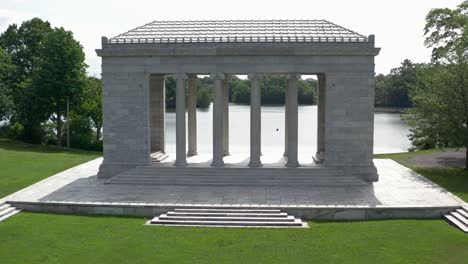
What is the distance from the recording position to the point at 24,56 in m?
77.4

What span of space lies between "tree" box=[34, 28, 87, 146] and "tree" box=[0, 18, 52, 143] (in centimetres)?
714

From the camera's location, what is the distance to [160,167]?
129 feet

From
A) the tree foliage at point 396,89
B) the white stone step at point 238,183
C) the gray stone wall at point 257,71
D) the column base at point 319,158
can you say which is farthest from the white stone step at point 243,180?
the tree foliage at point 396,89

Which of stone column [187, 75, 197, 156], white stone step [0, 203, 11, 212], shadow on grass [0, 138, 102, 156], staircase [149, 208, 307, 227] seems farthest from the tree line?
staircase [149, 208, 307, 227]

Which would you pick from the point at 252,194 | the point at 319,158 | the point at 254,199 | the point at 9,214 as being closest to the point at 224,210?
the point at 254,199

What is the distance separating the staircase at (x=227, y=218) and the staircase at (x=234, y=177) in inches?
303

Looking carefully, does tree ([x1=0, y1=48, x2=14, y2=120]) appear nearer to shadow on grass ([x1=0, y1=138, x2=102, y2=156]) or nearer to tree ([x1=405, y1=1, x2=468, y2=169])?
shadow on grass ([x1=0, y1=138, x2=102, y2=156])

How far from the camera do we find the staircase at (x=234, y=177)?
37812mm

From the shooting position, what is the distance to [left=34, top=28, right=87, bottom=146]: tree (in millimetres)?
62250

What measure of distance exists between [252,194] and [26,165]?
77.4 ft

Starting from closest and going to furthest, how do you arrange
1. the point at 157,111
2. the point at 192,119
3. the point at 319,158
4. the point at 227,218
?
1. the point at 227,218
2. the point at 319,158
3. the point at 157,111
4. the point at 192,119

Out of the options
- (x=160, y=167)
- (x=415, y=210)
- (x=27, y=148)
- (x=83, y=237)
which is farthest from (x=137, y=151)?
(x=27, y=148)

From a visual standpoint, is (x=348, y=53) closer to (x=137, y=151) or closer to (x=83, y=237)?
(x=137, y=151)

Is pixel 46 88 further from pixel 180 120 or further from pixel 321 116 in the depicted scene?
pixel 321 116
